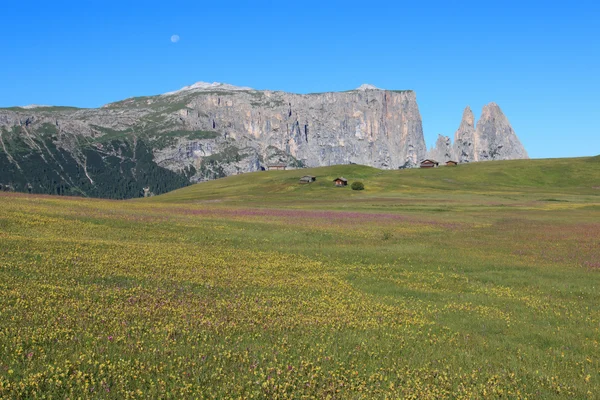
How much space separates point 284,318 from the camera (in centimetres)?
1648

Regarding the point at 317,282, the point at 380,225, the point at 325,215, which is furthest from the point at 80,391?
the point at 325,215

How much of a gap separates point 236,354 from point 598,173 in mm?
200086

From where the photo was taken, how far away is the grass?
1122 cm

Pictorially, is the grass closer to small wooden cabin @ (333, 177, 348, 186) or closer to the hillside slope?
the hillside slope

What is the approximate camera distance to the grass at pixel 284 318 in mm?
11219

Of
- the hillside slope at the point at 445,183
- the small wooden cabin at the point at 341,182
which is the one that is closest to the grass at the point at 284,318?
the hillside slope at the point at 445,183

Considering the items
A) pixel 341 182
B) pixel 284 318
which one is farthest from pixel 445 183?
pixel 284 318

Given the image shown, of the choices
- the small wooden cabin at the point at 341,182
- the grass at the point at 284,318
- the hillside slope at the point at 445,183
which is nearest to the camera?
the grass at the point at 284,318

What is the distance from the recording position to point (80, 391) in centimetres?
995

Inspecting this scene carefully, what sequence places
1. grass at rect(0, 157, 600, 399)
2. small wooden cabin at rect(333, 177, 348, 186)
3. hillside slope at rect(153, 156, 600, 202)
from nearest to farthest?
grass at rect(0, 157, 600, 399), hillside slope at rect(153, 156, 600, 202), small wooden cabin at rect(333, 177, 348, 186)

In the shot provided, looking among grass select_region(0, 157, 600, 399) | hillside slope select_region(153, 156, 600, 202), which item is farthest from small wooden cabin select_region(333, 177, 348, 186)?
grass select_region(0, 157, 600, 399)

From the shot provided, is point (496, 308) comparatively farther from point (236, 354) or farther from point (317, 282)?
point (236, 354)

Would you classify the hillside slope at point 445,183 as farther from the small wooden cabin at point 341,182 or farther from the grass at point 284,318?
the grass at point 284,318

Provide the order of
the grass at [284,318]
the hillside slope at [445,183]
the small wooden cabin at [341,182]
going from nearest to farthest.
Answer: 1. the grass at [284,318]
2. the hillside slope at [445,183]
3. the small wooden cabin at [341,182]
